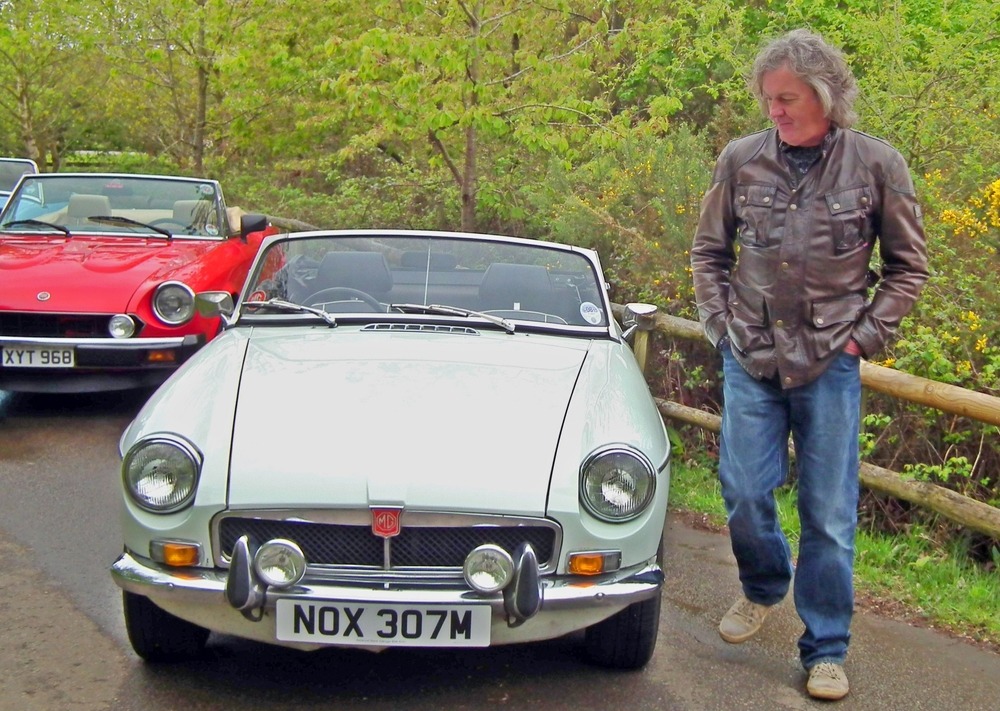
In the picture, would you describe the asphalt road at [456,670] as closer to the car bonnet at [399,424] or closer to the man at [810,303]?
the man at [810,303]

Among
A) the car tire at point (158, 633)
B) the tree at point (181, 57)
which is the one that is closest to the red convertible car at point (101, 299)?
the car tire at point (158, 633)

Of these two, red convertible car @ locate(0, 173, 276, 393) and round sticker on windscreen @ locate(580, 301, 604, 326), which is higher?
round sticker on windscreen @ locate(580, 301, 604, 326)

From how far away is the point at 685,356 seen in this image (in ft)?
23.8

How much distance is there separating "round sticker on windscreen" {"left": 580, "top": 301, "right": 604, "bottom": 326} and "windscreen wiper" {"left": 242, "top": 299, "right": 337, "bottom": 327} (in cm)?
105

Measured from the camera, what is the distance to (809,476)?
12.6 ft

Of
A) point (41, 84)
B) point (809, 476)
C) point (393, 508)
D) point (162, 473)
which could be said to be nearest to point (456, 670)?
point (393, 508)

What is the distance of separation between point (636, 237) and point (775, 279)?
4563 mm

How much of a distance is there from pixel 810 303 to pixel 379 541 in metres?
1.52

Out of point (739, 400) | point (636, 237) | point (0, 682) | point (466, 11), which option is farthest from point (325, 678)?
point (466, 11)

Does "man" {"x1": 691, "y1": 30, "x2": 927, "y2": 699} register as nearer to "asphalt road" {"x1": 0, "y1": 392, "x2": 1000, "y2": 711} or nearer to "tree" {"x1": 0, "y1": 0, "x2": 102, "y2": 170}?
"asphalt road" {"x1": 0, "y1": 392, "x2": 1000, "y2": 711}

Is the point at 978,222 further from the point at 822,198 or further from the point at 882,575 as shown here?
the point at 822,198

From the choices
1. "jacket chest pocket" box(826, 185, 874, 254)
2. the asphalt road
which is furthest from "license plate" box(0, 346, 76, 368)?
"jacket chest pocket" box(826, 185, 874, 254)

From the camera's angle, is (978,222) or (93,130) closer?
(978,222)

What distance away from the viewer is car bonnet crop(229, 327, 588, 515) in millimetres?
3457
